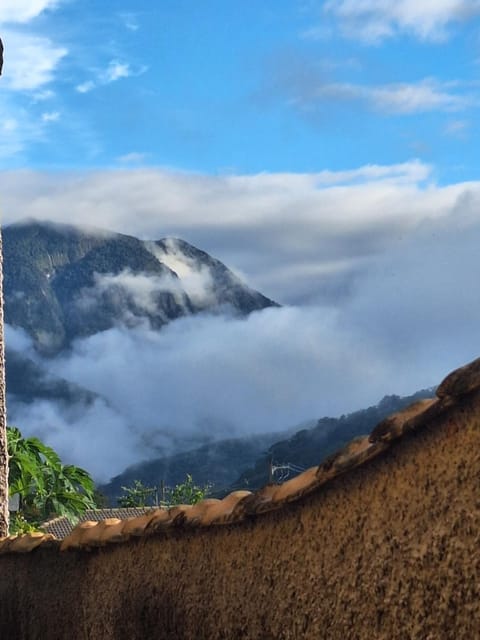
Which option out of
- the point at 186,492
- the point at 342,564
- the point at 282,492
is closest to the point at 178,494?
the point at 186,492

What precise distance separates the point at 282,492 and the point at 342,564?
1.56 ft

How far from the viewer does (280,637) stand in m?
4.06

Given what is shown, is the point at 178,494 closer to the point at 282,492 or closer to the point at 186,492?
the point at 186,492

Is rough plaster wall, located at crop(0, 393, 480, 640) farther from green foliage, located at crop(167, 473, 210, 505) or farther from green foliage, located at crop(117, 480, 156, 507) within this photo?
green foliage, located at crop(117, 480, 156, 507)

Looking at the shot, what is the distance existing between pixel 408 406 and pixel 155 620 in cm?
212

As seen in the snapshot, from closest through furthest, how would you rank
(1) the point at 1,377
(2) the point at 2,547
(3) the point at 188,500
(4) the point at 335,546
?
(4) the point at 335,546 → (2) the point at 2,547 → (1) the point at 1,377 → (3) the point at 188,500

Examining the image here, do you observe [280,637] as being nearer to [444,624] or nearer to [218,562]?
[218,562]

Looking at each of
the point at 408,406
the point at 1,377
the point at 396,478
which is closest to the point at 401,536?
the point at 396,478

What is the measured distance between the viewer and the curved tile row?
10.7ft

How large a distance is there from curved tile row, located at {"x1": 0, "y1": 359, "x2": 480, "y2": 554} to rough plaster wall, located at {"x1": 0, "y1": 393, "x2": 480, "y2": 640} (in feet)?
0.15

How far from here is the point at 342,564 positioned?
3697 mm

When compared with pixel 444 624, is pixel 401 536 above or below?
above

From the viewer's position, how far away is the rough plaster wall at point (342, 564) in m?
3.21

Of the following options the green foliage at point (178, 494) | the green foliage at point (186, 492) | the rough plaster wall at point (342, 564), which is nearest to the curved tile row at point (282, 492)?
the rough plaster wall at point (342, 564)
